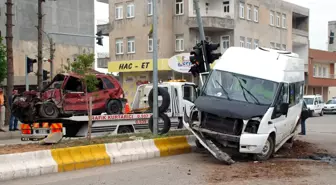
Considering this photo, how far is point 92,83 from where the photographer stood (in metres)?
11.6

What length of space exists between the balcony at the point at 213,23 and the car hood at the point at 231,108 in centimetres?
2796

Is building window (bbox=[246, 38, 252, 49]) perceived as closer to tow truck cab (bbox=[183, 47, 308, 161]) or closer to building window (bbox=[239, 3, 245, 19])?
building window (bbox=[239, 3, 245, 19])

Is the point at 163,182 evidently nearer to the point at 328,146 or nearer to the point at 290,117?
the point at 290,117

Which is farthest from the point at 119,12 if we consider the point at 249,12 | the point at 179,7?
the point at 249,12

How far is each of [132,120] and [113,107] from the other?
114cm

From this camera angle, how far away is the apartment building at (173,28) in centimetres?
3906

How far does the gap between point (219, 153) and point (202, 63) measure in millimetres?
4866

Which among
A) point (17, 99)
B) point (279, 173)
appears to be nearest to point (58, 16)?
point (17, 99)

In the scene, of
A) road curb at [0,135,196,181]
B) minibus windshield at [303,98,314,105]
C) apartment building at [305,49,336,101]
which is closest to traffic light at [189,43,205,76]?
road curb at [0,135,196,181]

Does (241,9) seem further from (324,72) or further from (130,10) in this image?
(324,72)

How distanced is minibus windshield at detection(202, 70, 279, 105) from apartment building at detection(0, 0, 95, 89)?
32.8 meters

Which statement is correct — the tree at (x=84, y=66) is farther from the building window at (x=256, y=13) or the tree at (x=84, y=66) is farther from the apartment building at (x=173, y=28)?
the building window at (x=256, y=13)

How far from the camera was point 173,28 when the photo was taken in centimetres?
3984

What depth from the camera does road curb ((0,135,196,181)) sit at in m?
8.27
